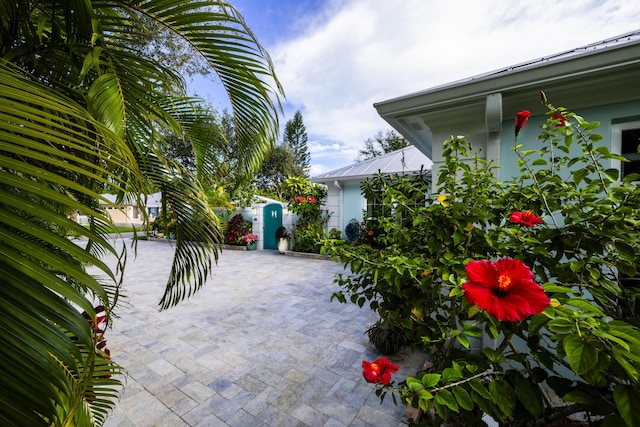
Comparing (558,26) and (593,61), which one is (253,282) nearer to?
(593,61)

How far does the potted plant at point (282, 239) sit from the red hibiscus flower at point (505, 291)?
8003 millimetres

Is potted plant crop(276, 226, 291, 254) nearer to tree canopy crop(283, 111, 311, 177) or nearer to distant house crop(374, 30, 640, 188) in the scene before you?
distant house crop(374, 30, 640, 188)

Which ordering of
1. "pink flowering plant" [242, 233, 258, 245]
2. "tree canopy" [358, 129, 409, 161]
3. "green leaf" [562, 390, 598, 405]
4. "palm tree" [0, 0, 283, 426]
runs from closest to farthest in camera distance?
"palm tree" [0, 0, 283, 426] → "green leaf" [562, 390, 598, 405] → "pink flowering plant" [242, 233, 258, 245] → "tree canopy" [358, 129, 409, 161]

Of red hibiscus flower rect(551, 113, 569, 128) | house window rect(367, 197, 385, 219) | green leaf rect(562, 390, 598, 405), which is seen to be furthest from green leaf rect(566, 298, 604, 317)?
house window rect(367, 197, 385, 219)

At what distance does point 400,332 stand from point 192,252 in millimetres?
2188

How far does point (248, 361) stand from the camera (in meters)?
2.57

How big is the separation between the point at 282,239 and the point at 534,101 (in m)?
7.38

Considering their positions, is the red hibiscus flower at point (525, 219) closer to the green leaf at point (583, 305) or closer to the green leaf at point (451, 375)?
the green leaf at point (583, 305)

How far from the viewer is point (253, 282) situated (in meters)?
5.34

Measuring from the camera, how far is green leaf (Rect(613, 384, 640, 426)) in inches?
25.2

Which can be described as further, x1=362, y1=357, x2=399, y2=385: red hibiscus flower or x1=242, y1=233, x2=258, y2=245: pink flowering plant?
x1=242, y1=233, x2=258, y2=245: pink flowering plant

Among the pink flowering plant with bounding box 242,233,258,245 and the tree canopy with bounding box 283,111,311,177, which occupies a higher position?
the tree canopy with bounding box 283,111,311,177

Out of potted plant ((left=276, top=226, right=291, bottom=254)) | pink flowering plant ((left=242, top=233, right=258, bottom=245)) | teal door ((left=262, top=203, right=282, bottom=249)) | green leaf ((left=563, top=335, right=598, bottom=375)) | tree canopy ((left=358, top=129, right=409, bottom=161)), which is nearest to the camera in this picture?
green leaf ((left=563, top=335, right=598, bottom=375))

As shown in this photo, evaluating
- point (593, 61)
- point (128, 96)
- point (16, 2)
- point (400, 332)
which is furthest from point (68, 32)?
point (400, 332)
